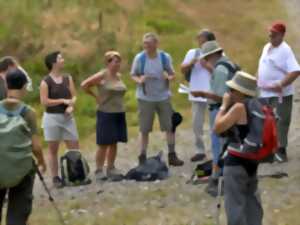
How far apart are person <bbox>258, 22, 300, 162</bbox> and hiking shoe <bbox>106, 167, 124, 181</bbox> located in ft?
6.58

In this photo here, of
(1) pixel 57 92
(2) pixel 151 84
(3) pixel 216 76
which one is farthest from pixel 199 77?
(3) pixel 216 76

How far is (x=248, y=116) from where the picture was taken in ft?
27.0

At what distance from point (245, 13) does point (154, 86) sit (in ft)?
41.2

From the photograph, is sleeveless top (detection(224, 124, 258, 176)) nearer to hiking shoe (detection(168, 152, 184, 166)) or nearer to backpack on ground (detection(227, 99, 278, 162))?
backpack on ground (detection(227, 99, 278, 162))

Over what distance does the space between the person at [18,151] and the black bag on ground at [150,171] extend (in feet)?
11.4

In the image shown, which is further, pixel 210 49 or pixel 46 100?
pixel 46 100

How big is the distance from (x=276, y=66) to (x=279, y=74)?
4.3 inches

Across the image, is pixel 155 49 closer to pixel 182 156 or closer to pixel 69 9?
pixel 182 156

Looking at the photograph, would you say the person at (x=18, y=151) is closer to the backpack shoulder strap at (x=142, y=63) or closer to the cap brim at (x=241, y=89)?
the cap brim at (x=241, y=89)

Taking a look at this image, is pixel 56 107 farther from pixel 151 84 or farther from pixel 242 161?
pixel 242 161

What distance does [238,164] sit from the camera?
8.37 m

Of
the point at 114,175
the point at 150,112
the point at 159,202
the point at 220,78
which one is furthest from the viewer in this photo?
the point at 150,112

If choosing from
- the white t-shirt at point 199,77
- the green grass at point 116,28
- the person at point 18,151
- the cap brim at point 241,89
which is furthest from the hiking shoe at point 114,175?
the green grass at point 116,28

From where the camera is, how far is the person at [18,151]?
8.01m
